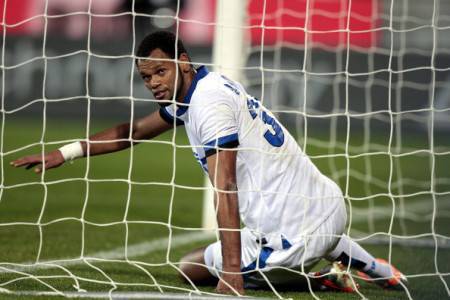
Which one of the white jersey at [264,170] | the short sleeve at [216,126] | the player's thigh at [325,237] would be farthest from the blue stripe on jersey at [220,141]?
the player's thigh at [325,237]

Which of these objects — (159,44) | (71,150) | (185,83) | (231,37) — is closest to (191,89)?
(185,83)

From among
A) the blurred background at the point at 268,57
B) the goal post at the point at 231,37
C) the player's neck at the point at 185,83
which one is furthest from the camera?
the blurred background at the point at 268,57

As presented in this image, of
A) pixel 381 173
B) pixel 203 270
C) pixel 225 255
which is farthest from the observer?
pixel 381 173

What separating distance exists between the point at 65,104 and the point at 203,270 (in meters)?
13.1

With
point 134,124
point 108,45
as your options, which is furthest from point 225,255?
point 108,45

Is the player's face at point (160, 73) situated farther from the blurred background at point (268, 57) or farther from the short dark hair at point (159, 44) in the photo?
the blurred background at point (268, 57)

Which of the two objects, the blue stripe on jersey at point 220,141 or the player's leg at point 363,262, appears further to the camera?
the player's leg at point 363,262

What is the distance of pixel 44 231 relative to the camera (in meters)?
7.29

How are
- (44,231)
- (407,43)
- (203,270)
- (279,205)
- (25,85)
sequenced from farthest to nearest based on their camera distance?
(25,85) → (407,43) → (44,231) → (203,270) → (279,205)

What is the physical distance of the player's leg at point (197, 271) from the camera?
17.4 ft

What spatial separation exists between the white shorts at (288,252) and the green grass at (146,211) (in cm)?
11

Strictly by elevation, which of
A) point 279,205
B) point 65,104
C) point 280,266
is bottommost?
point 65,104

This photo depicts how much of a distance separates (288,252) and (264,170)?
0.44 meters

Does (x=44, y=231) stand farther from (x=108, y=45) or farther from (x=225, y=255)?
(x=108, y=45)
